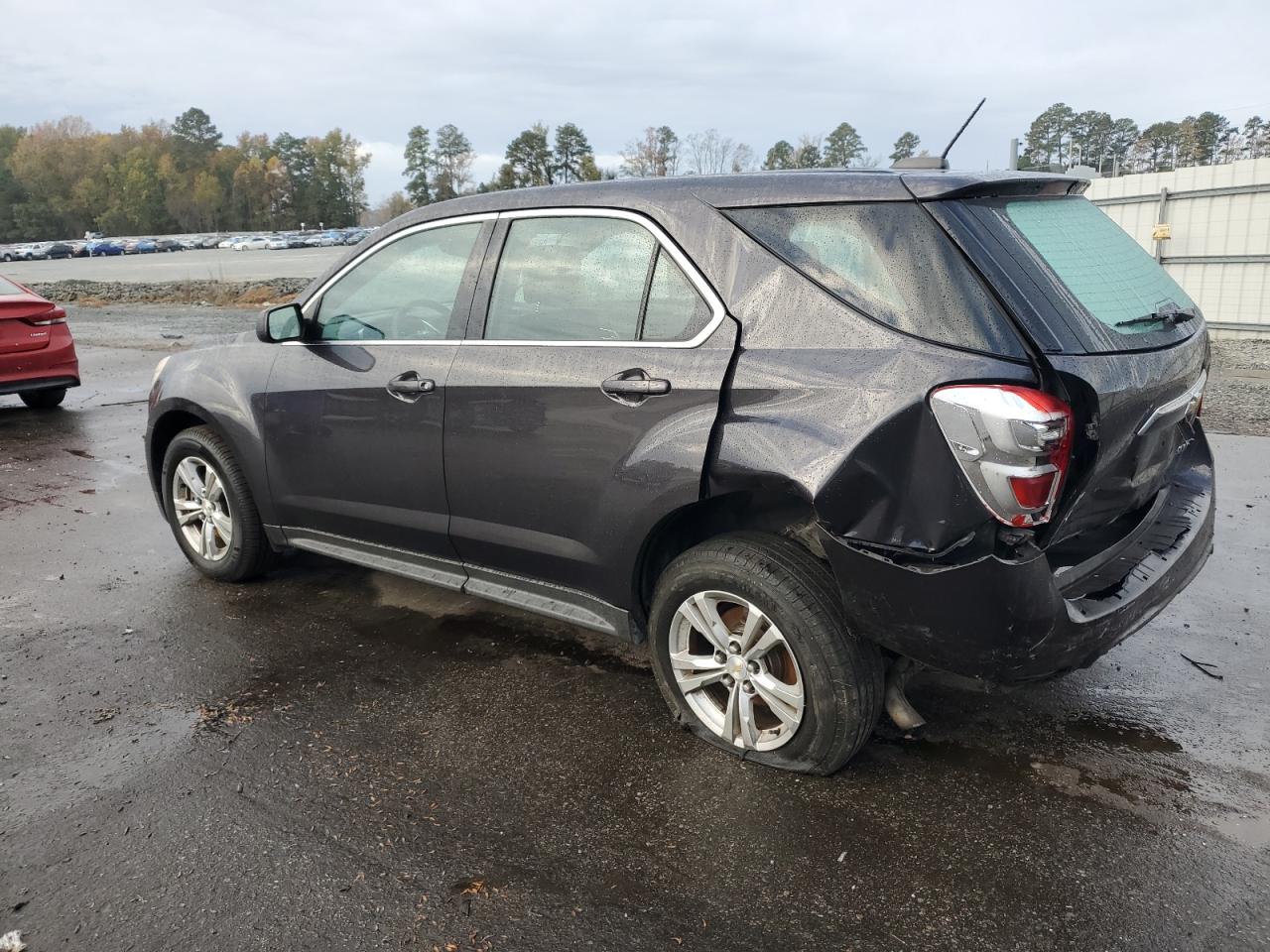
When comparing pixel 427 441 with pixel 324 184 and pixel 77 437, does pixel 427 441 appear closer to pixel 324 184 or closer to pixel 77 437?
pixel 77 437

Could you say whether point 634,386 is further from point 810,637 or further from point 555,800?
point 555,800

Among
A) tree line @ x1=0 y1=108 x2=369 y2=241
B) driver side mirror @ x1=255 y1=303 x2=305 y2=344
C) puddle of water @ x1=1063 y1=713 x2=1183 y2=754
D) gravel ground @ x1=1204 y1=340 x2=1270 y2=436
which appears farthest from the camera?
tree line @ x1=0 y1=108 x2=369 y2=241

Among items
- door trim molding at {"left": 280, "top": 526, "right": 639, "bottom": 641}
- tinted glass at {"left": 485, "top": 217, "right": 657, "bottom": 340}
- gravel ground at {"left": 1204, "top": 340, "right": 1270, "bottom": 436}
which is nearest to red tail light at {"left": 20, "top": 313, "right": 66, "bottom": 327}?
door trim molding at {"left": 280, "top": 526, "right": 639, "bottom": 641}

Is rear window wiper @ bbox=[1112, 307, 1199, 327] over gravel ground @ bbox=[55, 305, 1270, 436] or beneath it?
over

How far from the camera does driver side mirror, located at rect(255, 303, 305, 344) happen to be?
440 cm

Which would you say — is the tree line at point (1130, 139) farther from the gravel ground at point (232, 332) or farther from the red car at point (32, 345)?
the red car at point (32, 345)

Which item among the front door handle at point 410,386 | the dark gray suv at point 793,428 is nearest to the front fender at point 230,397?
the dark gray suv at point 793,428

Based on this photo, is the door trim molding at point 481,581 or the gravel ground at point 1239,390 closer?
the door trim molding at point 481,581

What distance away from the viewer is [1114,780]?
123 inches

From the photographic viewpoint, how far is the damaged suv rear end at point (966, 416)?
2.66m

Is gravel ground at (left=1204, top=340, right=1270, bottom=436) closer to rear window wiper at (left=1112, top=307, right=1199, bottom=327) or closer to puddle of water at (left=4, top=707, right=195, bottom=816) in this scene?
rear window wiper at (left=1112, top=307, right=1199, bottom=327)

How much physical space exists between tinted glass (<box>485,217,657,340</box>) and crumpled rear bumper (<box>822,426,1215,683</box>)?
1.11 meters

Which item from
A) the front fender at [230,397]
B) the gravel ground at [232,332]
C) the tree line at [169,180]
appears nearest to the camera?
the front fender at [230,397]

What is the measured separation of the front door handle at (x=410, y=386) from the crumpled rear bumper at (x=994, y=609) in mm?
1711
